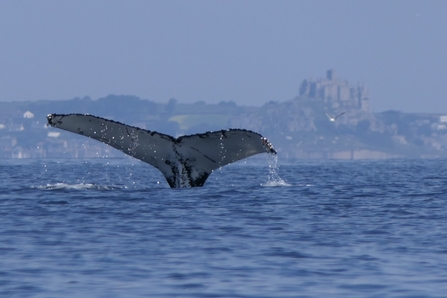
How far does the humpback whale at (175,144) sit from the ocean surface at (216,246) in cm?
90

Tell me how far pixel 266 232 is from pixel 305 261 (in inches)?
122

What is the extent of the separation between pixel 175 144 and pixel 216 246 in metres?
4.96

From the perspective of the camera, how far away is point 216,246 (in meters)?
15.6

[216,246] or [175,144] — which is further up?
[175,144]

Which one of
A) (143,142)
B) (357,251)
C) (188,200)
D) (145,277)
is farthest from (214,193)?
(145,277)

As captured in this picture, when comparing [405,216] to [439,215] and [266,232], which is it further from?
[266,232]

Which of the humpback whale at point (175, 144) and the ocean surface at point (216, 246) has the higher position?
the humpback whale at point (175, 144)

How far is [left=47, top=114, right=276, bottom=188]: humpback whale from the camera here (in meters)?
18.8

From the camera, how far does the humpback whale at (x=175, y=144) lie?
18.8 m

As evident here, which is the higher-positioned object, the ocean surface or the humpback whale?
the humpback whale

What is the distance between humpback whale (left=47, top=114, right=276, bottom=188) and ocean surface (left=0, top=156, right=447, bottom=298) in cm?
90

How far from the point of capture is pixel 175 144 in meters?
20.2

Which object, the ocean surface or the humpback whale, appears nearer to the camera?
the ocean surface

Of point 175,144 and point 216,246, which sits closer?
Result: point 216,246
